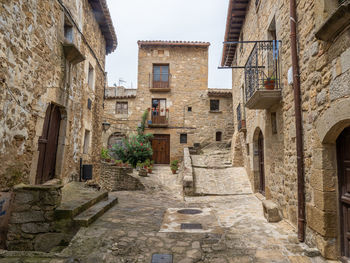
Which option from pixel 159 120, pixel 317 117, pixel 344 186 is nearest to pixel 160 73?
pixel 159 120

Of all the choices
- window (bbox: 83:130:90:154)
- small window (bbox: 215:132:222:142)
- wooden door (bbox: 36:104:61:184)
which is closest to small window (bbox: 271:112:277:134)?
wooden door (bbox: 36:104:61:184)

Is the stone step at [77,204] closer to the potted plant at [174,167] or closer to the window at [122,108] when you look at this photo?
the potted plant at [174,167]

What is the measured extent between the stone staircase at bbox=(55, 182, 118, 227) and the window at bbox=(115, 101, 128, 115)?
10.5 metres

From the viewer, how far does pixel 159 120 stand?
16.5 metres

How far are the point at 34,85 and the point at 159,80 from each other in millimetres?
13012

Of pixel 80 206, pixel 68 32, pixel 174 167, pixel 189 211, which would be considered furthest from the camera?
pixel 174 167

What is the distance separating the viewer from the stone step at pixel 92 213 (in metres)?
4.13

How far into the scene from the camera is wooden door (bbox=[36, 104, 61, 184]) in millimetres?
5434

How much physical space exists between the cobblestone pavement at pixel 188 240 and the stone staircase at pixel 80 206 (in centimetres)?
17

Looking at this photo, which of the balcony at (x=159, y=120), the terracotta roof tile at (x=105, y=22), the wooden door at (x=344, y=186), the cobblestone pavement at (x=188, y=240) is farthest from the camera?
the balcony at (x=159, y=120)

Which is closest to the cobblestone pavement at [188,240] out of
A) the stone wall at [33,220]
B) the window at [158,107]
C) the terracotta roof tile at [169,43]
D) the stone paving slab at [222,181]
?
the stone wall at [33,220]

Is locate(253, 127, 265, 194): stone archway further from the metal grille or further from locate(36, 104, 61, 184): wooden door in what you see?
locate(36, 104, 61, 184): wooden door

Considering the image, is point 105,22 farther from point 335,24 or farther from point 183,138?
point 183,138

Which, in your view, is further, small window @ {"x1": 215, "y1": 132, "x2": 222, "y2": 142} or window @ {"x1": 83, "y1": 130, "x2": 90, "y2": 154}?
small window @ {"x1": 215, "y1": 132, "x2": 222, "y2": 142}
